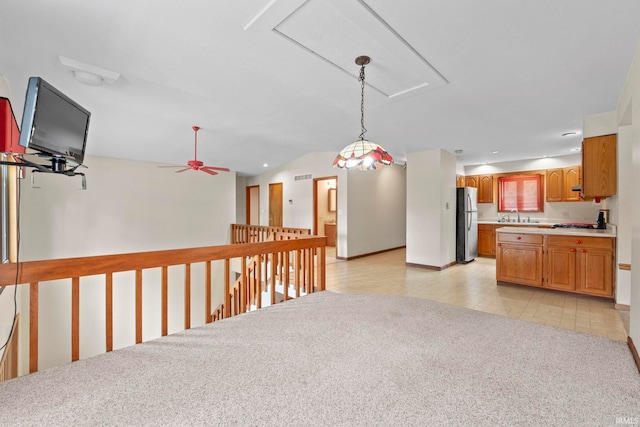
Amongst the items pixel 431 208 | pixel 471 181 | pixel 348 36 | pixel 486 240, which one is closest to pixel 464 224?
pixel 431 208

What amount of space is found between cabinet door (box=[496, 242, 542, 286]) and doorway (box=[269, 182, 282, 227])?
5619mm

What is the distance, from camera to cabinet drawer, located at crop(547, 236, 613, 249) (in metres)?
3.77

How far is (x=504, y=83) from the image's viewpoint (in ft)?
9.90

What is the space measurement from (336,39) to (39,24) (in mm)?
2294

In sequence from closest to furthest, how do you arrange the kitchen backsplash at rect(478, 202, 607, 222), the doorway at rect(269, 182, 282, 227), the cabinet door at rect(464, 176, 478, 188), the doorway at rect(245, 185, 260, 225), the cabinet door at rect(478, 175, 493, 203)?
the kitchen backsplash at rect(478, 202, 607, 222) < the cabinet door at rect(478, 175, 493, 203) < the cabinet door at rect(464, 176, 478, 188) < the doorway at rect(269, 182, 282, 227) < the doorway at rect(245, 185, 260, 225)

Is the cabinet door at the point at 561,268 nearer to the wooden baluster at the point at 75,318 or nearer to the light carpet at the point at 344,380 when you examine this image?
the light carpet at the point at 344,380

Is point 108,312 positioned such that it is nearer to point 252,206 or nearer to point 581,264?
point 581,264

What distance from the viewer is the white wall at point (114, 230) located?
5.22 metres

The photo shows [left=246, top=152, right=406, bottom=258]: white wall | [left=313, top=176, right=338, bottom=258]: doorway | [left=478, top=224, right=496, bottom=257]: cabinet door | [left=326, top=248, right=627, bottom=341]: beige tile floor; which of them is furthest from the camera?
[left=313, top=176, right=338, bottom=258]: doorway

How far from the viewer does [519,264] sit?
4.48m

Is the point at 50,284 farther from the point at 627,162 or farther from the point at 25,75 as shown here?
the point at 627,162

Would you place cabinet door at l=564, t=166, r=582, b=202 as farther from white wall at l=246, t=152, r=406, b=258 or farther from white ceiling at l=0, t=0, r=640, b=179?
white wall at l=246, t=152, r=406, b=258

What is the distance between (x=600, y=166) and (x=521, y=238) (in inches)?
52.2

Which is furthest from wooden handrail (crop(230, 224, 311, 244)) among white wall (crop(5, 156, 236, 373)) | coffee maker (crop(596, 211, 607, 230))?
coffee maker (crop(596, 211, 607, 230))
